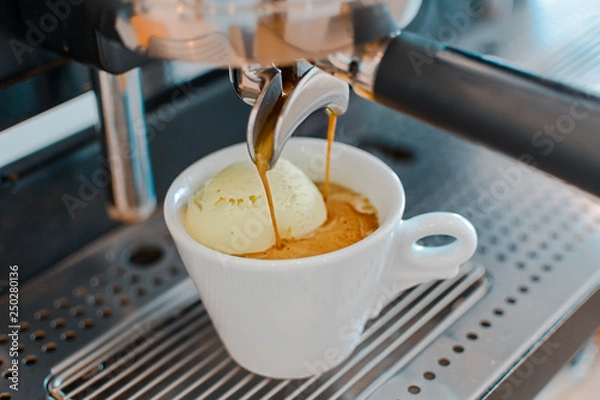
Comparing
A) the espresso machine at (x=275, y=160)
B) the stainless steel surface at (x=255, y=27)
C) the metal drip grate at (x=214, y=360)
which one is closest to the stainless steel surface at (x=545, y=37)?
the espresso machine at (x=275, y=160)

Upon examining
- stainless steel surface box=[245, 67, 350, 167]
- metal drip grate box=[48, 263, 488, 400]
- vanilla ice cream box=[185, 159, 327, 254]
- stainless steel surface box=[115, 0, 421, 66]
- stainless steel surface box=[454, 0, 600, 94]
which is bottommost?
metal drip grate box=[48, 263, 488, 400]

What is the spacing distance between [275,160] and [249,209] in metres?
0.07

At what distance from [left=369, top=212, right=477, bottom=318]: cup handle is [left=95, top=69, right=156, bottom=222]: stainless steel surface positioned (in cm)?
14

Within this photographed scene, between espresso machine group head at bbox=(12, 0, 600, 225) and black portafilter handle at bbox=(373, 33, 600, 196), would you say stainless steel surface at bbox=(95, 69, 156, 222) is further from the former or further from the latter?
black portafilter handle at bbox=(373, 33, 600, 196)

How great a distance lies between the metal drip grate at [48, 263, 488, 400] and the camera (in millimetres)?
389

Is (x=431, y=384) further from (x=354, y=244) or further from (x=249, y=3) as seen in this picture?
(x=249, y=3)

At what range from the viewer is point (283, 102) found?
→ 31 centimetres

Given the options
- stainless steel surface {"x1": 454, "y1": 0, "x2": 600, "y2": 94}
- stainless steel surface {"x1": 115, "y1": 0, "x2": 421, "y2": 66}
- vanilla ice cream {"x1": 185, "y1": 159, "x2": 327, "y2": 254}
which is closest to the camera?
stainless steel surface {"x1": 115, "y1": 0, "x2": 421, "y2": 66}

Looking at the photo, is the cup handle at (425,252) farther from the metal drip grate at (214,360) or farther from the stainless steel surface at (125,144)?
the stainless steel surface at (125,144)

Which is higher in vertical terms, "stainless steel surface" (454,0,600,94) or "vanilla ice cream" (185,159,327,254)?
"vanilla ice cream" (185,159,327,254)

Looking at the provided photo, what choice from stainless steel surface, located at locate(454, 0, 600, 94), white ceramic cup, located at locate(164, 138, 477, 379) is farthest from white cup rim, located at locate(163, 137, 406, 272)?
stainless steel surface, located at locate(454, 0, 600, 94)

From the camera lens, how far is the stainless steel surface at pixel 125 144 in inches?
15.2

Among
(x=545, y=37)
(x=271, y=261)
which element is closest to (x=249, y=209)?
(x=271, y=261)

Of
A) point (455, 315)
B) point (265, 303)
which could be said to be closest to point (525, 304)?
point (455, 315)
